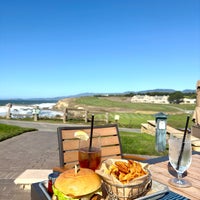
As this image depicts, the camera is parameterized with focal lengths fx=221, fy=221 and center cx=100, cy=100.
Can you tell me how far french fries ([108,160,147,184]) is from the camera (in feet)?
3.65

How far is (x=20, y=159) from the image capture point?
5.68 meters

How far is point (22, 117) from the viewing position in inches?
686

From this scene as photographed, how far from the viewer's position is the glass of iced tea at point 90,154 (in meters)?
1.49

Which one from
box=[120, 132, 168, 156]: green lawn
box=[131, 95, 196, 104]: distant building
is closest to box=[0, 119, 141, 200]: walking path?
box=[120, 132, 168, 156]: green lawn

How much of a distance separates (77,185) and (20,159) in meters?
5.18

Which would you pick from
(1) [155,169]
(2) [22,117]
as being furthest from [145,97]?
(1) [155,169]

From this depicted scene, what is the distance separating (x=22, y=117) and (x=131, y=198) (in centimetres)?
1748

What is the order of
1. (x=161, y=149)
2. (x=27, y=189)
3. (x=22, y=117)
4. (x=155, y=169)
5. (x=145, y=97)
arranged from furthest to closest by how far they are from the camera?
(x=145, y=97)
(x=22, y=117)
(x=161, y=149)
(x=27, y=189)
(x=155, y=169)

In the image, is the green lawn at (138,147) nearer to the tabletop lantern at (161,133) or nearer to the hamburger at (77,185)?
the tabletop lantern at (161,133)

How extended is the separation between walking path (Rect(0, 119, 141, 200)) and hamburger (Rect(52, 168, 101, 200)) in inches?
108

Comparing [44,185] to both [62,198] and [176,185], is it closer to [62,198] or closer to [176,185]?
[62,198]

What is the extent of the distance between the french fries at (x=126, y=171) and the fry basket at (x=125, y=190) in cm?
3

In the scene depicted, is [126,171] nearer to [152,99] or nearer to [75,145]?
[75,145]

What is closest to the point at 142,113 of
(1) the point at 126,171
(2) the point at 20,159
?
(2) the point at 20,159
